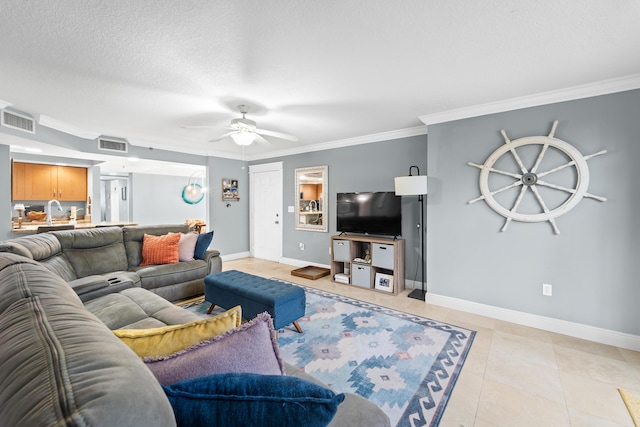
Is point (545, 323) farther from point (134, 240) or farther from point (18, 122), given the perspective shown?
point (18, 122)

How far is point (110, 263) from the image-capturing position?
328 cm

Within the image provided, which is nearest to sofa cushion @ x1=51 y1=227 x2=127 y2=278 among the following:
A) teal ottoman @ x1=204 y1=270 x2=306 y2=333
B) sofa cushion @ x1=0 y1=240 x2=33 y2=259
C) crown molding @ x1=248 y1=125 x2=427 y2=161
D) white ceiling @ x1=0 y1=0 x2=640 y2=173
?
sofa cushion @ x1=0 y1=240 x2=33 y2=259

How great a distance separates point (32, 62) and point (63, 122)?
6.51 feet

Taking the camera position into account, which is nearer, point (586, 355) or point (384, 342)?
point (586, 355)

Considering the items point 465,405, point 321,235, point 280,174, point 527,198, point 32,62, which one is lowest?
point 465,405

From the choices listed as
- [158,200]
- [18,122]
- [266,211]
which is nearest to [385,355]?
[266,211]

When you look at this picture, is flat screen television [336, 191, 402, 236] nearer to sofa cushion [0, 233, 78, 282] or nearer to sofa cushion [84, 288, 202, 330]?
sofa cushion [84, 288, 202, 330]

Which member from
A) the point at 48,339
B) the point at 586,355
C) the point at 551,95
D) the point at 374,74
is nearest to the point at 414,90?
the point at 374,74

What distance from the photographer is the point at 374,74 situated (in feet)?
7.86

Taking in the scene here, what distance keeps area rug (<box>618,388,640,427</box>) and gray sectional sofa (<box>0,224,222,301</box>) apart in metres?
3.92

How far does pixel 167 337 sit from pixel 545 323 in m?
3.47

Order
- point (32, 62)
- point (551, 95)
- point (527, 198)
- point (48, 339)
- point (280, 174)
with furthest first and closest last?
point (280, 174)
point (527, 198)
point (551, 95)
point (32, 62)
point (48, 339)

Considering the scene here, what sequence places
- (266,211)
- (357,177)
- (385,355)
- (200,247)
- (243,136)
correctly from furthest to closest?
(266,211) < (357,177) < (200,247) < (243,136) < (385,355)

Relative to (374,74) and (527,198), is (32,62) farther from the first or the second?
(527,198)
